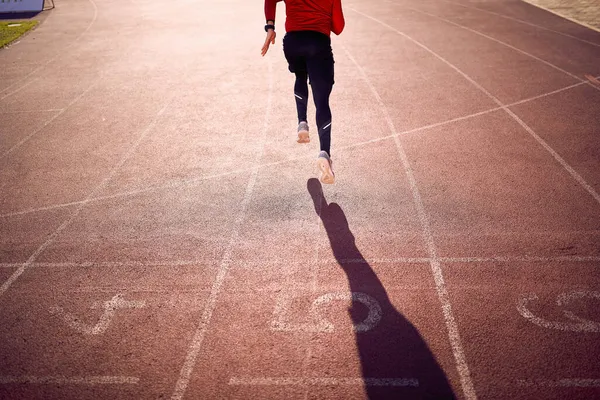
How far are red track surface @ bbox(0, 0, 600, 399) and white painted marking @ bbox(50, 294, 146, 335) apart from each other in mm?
18

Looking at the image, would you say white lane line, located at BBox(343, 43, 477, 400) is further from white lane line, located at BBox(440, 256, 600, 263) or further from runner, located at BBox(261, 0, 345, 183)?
runner, located at BBox(261, 0, 345, 183)

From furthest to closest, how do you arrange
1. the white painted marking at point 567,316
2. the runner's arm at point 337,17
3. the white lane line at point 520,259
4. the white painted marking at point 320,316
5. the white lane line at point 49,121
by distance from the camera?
1. the white lane line at point 49,121
2. the runner's arm at point 337,17
3. the white lane line at point 520,259
4. the white painted marking at point 320,316
5. the white painted marking at point 567,316

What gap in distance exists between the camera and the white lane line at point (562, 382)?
3316mm

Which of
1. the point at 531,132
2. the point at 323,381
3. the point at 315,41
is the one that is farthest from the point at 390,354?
the point at 531,132

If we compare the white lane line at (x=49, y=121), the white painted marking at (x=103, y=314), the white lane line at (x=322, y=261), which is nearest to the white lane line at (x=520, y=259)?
the white lane line at (x=322, y=261)

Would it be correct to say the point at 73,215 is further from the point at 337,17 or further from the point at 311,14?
the point at 337,17

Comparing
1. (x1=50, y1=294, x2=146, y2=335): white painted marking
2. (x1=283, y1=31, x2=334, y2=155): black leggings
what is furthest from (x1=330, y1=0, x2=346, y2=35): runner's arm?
(x1=50, y1=294, x2=146, y2=335): white painted marking

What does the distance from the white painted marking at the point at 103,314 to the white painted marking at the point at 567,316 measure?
3.53m

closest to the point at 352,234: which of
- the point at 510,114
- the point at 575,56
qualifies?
the point at 510,114

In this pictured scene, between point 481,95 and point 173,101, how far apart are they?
6.34 m

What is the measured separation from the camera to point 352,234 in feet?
17.0

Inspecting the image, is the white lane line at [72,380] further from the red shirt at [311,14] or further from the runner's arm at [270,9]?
the runner's arm at [270,9]

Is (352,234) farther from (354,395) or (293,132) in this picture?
(293,132)

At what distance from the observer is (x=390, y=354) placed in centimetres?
364
